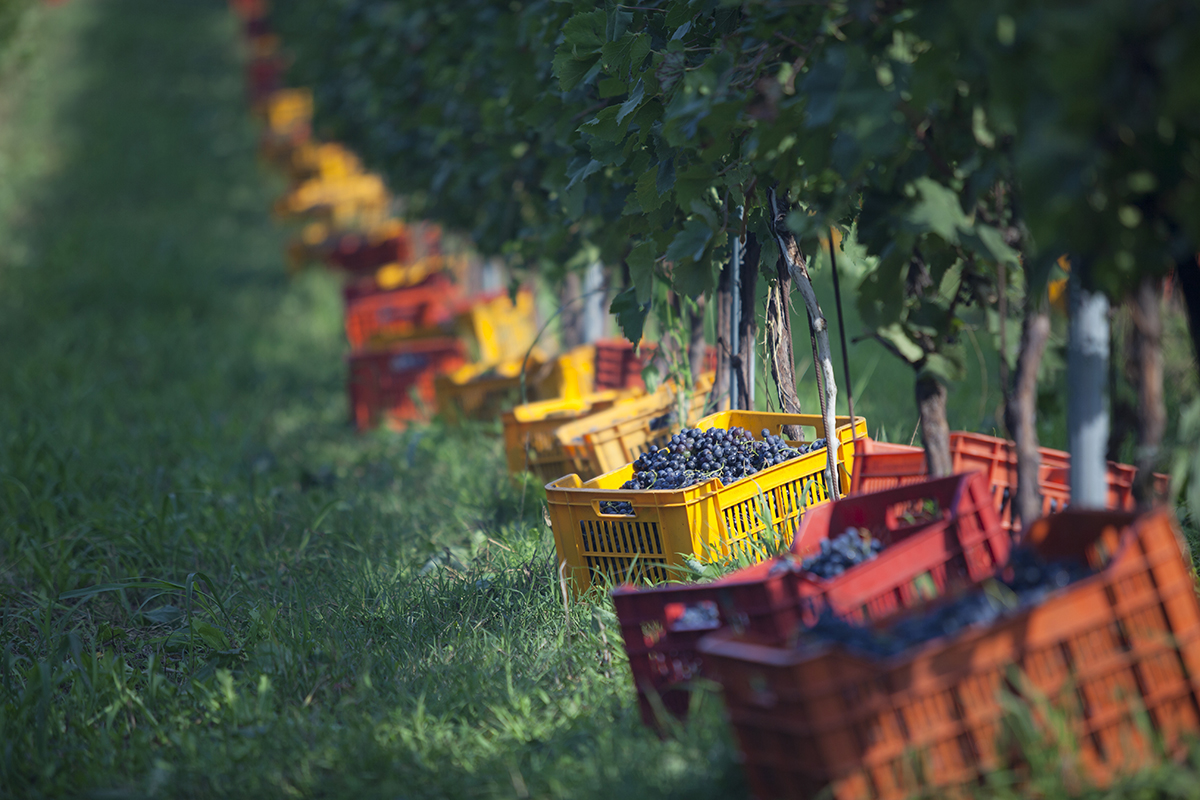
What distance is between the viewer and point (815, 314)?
3.03 meters

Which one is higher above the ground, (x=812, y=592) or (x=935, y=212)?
(x=935, y=212)

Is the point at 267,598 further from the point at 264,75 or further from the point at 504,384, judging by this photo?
the point at 264,75

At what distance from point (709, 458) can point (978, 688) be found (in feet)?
4.76

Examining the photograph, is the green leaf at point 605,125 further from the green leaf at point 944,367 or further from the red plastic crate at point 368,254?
the red plastic crate at point 368,254

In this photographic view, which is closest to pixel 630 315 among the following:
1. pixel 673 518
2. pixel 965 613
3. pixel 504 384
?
pixel 673 518

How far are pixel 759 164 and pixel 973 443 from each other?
3.47 feet

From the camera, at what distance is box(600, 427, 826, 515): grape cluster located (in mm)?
3182

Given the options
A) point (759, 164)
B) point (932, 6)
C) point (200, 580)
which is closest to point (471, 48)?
point (200, 580)

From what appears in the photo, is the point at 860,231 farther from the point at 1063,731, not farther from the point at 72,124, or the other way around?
the point at 72,124

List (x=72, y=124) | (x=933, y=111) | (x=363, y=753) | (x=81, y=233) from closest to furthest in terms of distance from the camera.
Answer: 1. (x=933, y=111)
2. (x=363, y=753)
3. (x=81, y=233)
4. (x=72, y=124)

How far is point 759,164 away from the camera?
2.34 metres

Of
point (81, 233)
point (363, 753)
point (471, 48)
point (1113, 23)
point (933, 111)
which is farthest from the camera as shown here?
point (81, 233)

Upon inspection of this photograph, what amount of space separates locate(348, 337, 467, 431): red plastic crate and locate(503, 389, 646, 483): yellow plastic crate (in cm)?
196

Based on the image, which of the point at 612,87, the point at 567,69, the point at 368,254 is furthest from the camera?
the point at 368,254
